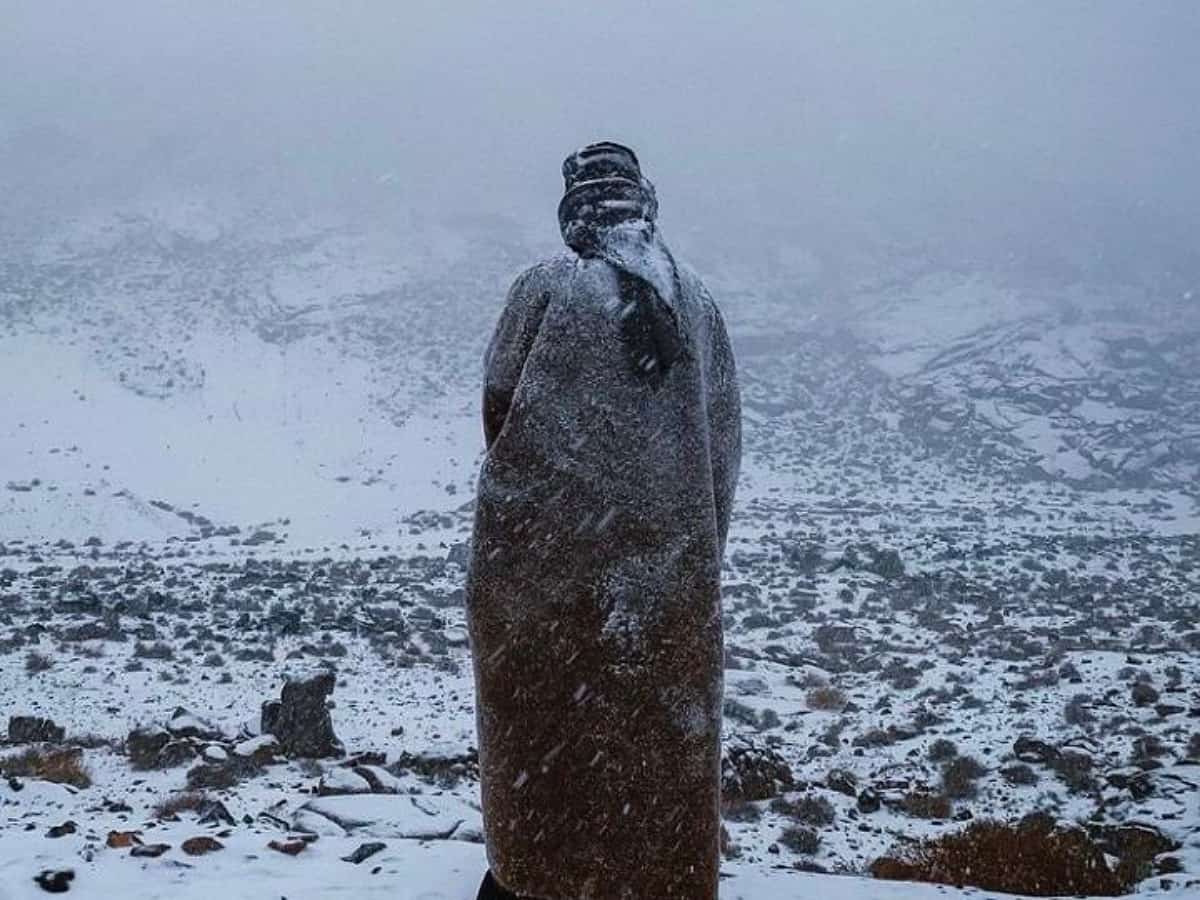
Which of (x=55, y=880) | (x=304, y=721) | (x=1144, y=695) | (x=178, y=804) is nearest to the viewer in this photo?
(x=55, y=880)

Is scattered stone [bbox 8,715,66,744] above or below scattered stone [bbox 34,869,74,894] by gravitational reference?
below

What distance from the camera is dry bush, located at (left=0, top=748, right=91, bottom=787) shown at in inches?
233

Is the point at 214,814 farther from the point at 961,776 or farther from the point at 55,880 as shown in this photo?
the point at 961,776

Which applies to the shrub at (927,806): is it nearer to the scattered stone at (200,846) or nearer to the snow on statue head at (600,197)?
the scattered stone at (200,846)

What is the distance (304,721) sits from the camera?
7.00 m

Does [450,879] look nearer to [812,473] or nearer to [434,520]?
[434,520]

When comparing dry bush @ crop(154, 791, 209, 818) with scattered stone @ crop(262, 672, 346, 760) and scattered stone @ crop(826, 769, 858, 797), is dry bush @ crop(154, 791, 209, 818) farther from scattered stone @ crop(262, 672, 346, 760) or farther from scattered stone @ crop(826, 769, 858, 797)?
scattered stone @ crop(826, 769, 858, 797)

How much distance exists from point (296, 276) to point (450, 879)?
4280 cm

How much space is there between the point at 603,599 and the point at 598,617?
44mm

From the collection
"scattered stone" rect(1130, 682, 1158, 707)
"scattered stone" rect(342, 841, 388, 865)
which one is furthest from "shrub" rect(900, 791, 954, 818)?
"scattered stone" rect(342, 841, 388, 865)

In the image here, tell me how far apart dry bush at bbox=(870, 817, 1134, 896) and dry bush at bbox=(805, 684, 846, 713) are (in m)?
3.92

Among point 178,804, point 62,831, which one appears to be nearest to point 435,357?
point 178,804

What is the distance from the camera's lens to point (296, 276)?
42.9m

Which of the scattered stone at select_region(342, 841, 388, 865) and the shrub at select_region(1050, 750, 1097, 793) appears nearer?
the scattered stone at select_region(342, 841, 388, 865)
